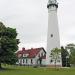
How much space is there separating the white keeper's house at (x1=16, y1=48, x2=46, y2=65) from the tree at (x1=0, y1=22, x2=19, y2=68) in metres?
32.8

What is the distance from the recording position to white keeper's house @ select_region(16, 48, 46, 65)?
3233 inches

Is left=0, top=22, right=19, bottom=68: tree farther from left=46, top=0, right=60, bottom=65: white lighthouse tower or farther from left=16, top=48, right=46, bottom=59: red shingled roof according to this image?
left=16, top=48, right=46, bottom=59: red shingled roof

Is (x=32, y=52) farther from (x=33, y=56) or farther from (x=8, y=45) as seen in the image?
(x=8, y=45)

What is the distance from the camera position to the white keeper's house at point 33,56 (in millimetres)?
82125

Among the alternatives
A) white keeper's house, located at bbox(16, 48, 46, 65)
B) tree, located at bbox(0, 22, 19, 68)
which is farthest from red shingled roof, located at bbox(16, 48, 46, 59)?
tree, located at bbox(0, 22, 19, 68)

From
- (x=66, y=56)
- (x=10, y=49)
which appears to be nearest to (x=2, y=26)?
(x=10, y=49)

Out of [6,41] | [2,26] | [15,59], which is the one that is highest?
[2,26]

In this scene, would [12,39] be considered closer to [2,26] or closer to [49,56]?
[2,26]

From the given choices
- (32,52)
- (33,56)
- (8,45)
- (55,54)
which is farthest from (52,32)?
(32,52)

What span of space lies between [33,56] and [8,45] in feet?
123

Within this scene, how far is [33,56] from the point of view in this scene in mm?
83875

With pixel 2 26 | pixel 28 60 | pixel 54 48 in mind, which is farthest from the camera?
pixel 28 60

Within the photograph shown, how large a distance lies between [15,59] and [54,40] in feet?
63.6

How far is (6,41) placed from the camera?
4706 cm
